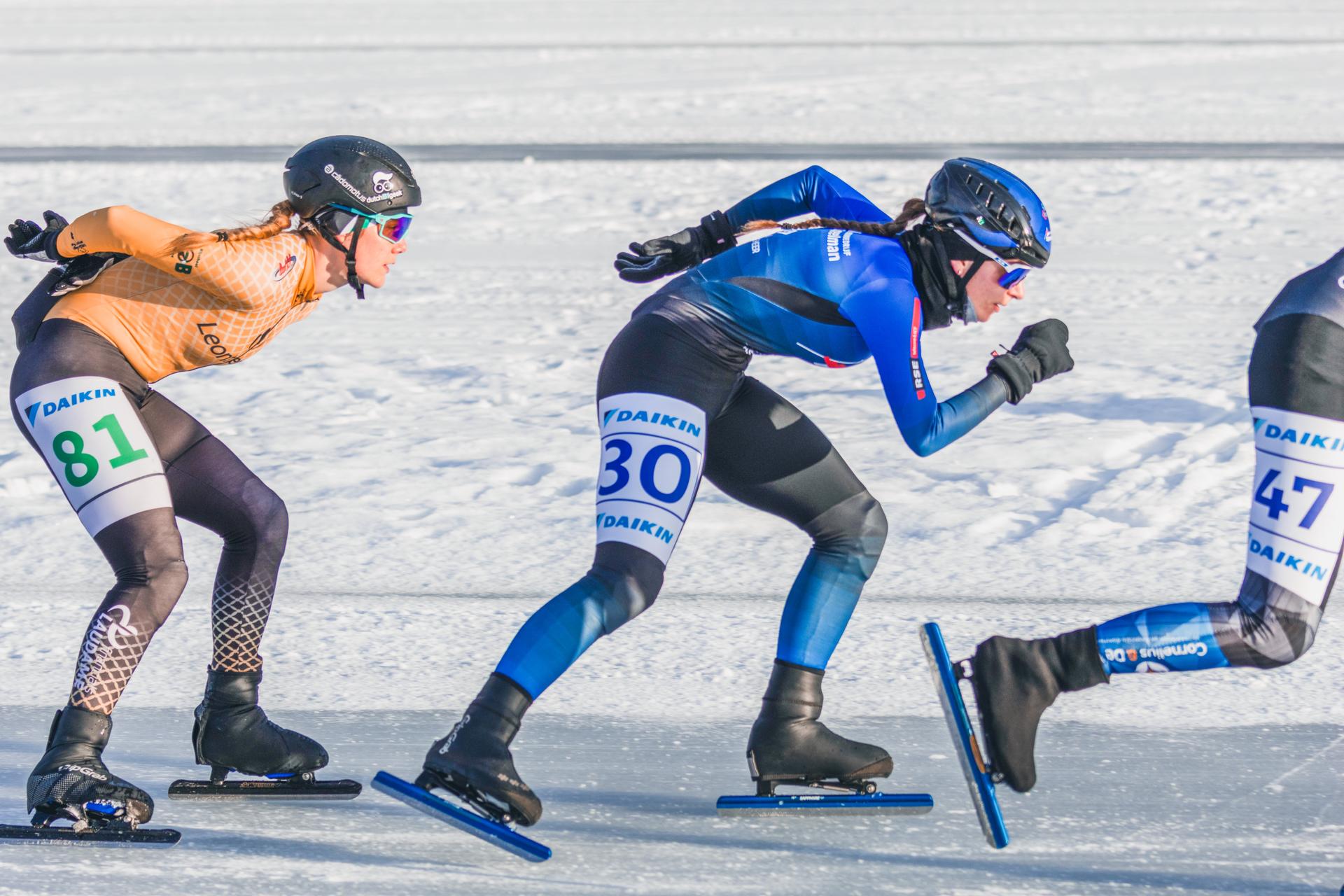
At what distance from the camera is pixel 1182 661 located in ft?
9.97

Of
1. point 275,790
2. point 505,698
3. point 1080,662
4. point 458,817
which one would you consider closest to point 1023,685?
point 1080,662

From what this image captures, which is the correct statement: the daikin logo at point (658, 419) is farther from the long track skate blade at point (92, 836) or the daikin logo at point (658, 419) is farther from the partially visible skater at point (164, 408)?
the long track skate blade at point (92, 836)

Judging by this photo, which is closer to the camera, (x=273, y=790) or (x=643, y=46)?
(x=273, y=790)

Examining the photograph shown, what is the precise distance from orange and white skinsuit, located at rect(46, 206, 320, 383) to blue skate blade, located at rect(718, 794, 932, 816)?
1.42 meters

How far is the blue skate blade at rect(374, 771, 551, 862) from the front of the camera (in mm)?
2990

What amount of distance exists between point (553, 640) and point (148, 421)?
1.06 meters

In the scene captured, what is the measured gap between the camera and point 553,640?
3.06 m

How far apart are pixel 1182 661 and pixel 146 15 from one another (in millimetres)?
21014

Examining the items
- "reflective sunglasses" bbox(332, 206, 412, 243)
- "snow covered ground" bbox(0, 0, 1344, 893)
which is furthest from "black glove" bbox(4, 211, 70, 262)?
"snow covered ground" bbox(0, 0, 1344, 893)

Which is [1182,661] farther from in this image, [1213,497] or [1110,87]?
[1110,87]

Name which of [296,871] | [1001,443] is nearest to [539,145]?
[1001,443]

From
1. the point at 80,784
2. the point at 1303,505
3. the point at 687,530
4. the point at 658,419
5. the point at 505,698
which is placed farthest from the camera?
the point at 687,530

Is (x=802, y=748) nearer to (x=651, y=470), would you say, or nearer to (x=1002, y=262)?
(x=651, y=470)

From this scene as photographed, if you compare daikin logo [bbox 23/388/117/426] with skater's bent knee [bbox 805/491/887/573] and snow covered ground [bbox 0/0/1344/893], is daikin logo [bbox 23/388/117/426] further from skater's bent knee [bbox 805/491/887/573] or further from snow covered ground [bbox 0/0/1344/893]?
skater's bent knee [bbox 805/491/887/573]
